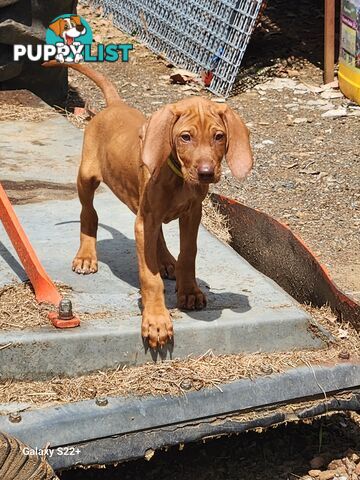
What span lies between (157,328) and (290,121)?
4861mm

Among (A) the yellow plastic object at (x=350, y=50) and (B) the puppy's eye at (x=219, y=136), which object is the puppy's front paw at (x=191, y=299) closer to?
(B) the puppy's eye at (x=219, y=136)

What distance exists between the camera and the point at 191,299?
12.3 ft

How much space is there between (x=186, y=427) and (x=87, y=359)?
0.42m

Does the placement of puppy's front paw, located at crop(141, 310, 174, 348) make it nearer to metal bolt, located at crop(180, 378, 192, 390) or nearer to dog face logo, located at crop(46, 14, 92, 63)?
metal bolt, located at crop(180, 378, 192, 390)

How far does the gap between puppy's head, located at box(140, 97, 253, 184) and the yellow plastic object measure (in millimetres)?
5112

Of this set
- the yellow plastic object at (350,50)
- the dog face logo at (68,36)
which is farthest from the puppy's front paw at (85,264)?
the yellow plastic object at (350,50)

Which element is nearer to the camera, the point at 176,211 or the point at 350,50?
the point at 176,211

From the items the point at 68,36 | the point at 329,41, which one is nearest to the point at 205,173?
the point at 68,36

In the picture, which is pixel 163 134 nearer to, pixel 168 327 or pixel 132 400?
pixel 168 327

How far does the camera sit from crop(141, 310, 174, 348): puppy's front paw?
3438mm

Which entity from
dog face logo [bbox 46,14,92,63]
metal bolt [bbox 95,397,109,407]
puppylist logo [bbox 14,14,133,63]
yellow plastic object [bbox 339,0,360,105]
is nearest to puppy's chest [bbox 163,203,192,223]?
metal bolt [bbox 95,397,109,407]

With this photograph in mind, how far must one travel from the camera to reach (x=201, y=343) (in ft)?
11.8

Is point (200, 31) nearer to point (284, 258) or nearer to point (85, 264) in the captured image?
point (284, 258)

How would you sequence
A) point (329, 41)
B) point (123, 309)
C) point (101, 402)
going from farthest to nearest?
point (329, 41) → point (123, 309) → point (101, 402)
